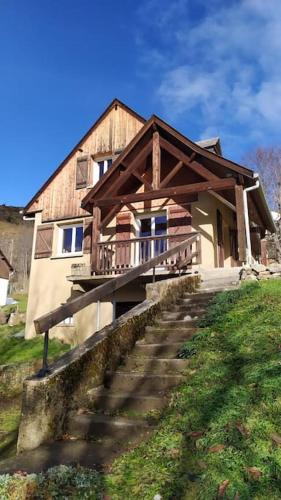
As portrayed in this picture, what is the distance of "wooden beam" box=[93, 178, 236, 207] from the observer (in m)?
11.4

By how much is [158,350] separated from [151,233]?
29.9 ft

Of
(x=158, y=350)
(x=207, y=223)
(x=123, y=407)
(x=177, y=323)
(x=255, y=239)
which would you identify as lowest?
(x=123, y=407)

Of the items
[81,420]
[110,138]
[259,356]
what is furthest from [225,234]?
[81,420]

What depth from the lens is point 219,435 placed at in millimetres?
3025

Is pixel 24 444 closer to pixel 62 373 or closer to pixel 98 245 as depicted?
pixel 62 373

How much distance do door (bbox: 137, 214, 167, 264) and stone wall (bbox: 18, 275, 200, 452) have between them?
7.05 metres

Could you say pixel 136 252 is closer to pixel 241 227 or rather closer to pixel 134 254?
pixel 134 254

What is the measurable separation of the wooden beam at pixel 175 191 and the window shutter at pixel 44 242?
362cm

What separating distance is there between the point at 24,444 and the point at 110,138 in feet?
47.0

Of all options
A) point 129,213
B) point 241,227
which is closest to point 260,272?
point 241,227

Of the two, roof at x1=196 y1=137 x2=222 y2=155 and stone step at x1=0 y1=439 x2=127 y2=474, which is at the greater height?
roof at x1=196 y1=137 x2=222 y2=155

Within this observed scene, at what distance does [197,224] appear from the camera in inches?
516

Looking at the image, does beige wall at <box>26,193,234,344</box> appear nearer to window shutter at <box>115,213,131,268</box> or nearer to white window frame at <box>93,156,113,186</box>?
window shutter at <box>115,213,131,268</box>

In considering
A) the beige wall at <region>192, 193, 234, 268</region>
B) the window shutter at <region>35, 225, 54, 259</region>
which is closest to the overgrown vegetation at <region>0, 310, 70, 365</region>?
the window shutter at <region>35, 225, 54, 259</region>
